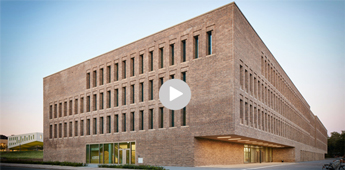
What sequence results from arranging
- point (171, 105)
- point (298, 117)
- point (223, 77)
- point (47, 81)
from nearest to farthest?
point (223, 77)
point (171, 105)
point (47, 81)
point (298, 117)

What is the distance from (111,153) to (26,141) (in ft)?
327

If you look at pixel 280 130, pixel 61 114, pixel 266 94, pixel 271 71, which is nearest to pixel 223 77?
pixel 266 94

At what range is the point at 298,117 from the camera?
70.2m

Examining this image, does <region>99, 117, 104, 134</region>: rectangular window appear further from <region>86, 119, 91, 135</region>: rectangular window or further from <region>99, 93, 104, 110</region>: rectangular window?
<region>86, 119, 91, 135</region>: rectangular window

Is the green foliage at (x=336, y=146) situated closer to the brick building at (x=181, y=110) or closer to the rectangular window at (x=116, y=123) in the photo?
the brick building at (x=181, y=110)

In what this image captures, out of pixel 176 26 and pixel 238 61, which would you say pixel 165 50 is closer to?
pixel 176 26

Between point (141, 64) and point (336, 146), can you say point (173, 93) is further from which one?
point (336, 146)

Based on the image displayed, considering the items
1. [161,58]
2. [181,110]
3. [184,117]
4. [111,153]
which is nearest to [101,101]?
[111,153]

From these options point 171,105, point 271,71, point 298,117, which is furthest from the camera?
point 298,117

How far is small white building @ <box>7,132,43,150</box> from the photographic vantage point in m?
125

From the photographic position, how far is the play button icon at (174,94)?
34438 millimetres

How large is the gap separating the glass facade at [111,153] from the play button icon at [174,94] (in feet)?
26.2

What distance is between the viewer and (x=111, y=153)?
42.6 meters

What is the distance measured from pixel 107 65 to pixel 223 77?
2050cm
